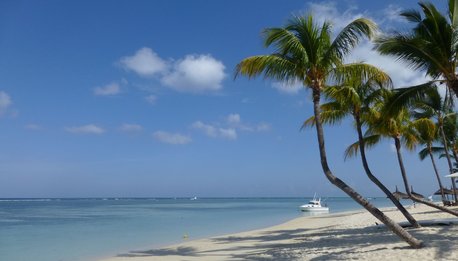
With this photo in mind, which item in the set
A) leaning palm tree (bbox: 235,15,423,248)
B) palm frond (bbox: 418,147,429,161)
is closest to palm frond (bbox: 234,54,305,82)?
leaning palm tree (bbox: 235,15,423,248)

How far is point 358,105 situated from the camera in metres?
13.8

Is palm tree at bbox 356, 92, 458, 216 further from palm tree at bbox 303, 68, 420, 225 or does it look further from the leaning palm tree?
the leaning palm tree

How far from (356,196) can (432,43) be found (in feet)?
13.1

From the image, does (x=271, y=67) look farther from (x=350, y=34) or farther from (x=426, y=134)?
(x=426, y=134)

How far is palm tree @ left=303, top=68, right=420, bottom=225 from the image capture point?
12.8 metres

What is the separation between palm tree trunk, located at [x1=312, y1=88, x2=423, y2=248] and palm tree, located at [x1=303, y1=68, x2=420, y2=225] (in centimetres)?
197

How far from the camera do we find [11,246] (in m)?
20.6

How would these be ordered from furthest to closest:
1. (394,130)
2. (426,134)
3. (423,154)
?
(423,154)
(426,134)
(394,130)

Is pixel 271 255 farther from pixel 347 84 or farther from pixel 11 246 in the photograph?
pixel 11 246

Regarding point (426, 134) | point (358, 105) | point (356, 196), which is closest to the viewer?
point (356, 196)

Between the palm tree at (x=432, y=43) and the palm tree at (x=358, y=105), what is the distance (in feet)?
6.67

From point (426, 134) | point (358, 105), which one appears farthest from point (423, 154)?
point (358, 105)

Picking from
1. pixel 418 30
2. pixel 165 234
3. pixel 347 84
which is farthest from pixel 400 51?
pixel 165 234

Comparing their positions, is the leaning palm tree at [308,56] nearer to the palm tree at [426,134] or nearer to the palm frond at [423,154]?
the palm tree at [426,134]
